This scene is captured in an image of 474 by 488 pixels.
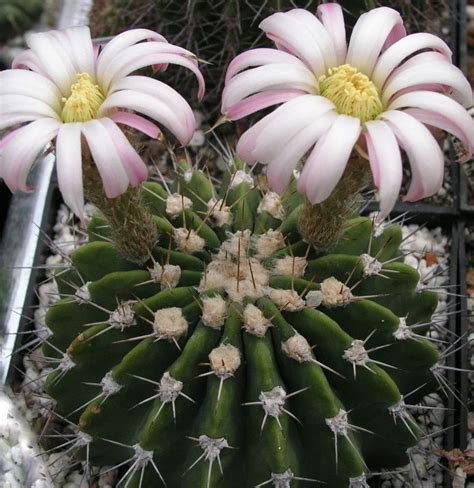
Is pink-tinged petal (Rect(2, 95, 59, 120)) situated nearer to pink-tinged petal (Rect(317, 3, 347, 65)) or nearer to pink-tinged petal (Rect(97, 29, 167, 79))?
pink-tinged petal (Rect(97, 29, 167, 79))

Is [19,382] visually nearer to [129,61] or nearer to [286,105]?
[129,61]

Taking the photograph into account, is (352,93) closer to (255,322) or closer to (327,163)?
(327,163)

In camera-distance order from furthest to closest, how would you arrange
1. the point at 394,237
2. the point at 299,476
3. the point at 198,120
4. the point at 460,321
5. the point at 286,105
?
the point at 198,120, the point at 460,321, the point at 394,237, the point at 299,476, the point at 286,105

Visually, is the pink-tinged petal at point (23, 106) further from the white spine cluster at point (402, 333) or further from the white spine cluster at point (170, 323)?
the white spine cluster at point (402, 333)

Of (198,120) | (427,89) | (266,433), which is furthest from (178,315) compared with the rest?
(198,120)

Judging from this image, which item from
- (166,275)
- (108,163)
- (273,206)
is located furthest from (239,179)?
(108,163)

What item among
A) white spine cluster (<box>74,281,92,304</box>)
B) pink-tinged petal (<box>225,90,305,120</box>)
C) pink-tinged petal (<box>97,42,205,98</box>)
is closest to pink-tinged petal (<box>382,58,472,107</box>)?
pink-tinged petal (<box>225,90,305,120</box>)
